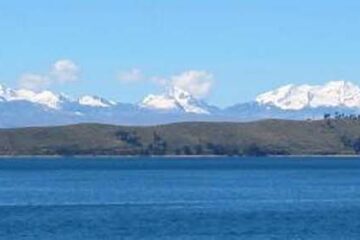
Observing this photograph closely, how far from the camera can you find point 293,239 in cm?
10600

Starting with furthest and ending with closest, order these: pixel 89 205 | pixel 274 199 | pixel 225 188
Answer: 1. pixel 225 188
2. pixel 274 199
3. pixel 89 205

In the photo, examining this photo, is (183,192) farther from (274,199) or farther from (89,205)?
(89,205)

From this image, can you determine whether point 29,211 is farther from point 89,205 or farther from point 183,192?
point 183,192

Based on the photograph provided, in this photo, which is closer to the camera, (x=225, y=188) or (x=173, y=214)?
(x=173, y=214)

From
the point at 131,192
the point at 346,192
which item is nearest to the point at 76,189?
the point at 131,192

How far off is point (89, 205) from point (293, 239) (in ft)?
146

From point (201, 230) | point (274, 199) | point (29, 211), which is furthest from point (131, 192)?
point (201, 230)

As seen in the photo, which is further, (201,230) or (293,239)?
(201,230)

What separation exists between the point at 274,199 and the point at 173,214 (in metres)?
30.1

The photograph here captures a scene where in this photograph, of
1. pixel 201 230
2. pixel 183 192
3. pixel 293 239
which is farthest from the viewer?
pixel 183 192

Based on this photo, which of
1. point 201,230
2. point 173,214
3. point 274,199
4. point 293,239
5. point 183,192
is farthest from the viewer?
point 183,192

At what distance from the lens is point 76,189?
19012 centimetres

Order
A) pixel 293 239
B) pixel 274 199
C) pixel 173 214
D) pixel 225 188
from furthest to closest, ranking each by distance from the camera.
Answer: pixel 225 188 → pixel 274 199 → pixel 173 214 → pixel 293 239

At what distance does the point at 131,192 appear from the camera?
590ft
